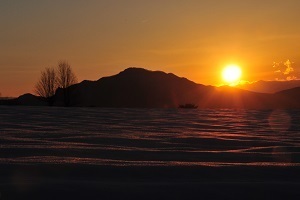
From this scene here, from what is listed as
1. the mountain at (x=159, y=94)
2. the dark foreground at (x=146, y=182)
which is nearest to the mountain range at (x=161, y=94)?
the mountain at (x=159, y=94)

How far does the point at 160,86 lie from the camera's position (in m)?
92.4

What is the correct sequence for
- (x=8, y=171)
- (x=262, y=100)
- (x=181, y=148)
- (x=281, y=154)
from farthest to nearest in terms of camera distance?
(x=262, y=100) < (x=181, y=148) < (x=281, y=154) < (x=8, y=171)

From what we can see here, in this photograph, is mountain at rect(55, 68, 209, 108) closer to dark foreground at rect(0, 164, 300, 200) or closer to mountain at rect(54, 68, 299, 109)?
mountain at rect(54, 68, 299, 109)

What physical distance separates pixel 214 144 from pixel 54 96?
4048cm

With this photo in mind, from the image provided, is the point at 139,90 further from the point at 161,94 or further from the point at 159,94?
the point at 161,94

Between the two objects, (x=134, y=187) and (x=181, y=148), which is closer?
(x=134, y=187)

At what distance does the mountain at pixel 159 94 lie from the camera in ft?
269

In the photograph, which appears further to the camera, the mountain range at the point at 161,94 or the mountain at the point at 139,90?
the mountain at the point at 139,90

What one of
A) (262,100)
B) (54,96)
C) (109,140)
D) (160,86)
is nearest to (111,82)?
(160,86)

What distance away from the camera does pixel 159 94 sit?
287 ft

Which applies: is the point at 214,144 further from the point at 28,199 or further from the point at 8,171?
the point at 28,199

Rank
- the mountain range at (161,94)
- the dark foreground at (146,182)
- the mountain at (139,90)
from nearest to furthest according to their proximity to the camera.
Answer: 1. the dark foreground at (146,182)
2. the mountain range at (161,94)
3. the mountain at (139,90)

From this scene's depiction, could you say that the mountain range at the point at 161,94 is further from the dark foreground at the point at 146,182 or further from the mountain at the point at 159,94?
the dark foreground at the point at 146,182

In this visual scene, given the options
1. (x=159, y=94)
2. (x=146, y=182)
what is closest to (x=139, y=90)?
(x=159, y=94)
